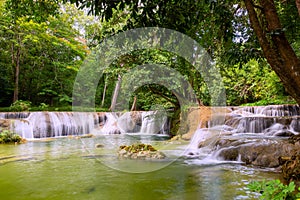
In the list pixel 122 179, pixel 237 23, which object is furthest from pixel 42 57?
pixel 237 23

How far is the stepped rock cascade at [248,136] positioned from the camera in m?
4.60

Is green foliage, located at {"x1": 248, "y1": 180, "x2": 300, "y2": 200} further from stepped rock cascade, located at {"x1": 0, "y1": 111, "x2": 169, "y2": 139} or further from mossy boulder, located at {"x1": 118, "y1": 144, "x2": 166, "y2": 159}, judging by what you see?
stepped rock cascade, located at {"x1": 0, "y1": 111, "x2": 169, "y2": 139}

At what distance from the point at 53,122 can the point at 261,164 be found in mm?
9618

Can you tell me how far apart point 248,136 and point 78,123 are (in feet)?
28.0

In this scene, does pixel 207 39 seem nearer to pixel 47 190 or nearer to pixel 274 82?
Answer: pixel 47 190

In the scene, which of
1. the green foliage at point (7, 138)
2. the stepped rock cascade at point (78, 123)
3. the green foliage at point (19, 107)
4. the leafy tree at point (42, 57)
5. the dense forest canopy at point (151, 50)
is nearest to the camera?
the dense forest canopy at point (151, 50)

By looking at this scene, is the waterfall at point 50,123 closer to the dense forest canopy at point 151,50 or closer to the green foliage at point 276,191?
the dense forest canopy at point 151,50

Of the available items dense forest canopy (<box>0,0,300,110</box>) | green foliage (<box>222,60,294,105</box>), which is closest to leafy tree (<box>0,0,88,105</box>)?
dense forest canopy (<box>0,0,300,110</box>)

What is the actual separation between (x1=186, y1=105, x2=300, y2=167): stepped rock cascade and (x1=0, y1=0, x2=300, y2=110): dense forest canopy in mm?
1118

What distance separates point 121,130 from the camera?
13109mm

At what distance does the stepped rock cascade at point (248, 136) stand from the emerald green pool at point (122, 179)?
46 cm

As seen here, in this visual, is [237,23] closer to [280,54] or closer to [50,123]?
[280,54]

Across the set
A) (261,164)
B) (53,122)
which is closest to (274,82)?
(261,164)

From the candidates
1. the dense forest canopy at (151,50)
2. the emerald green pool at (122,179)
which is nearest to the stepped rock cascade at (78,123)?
the dense forest canopy at (151,50)
